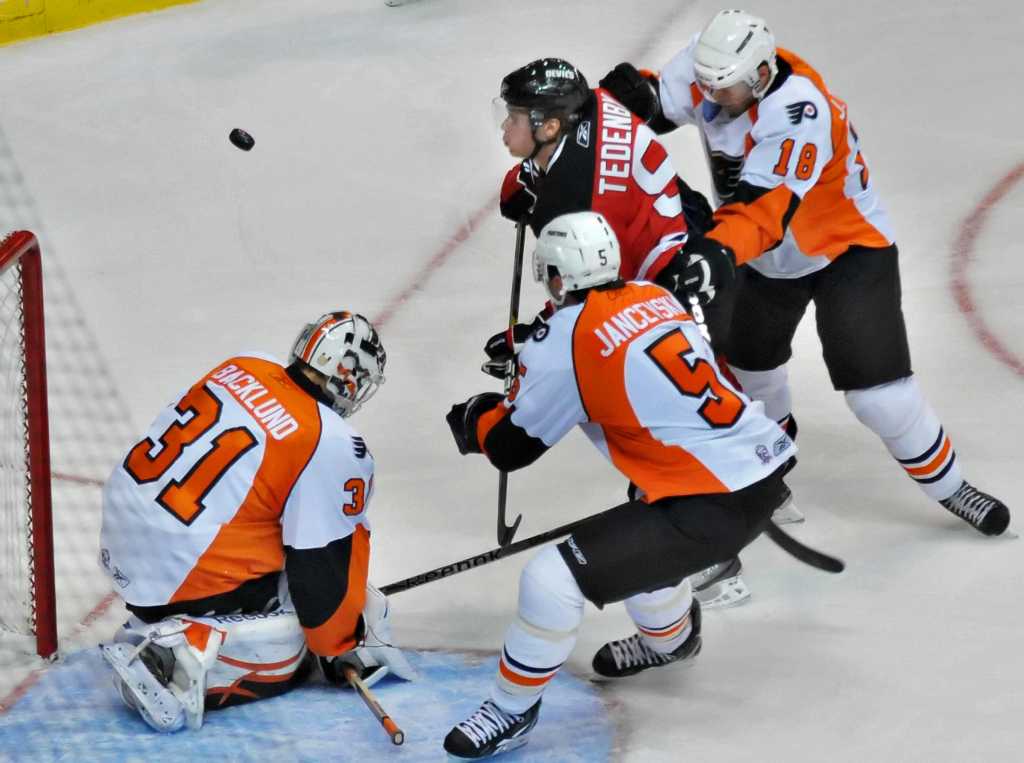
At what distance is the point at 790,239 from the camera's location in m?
3.86

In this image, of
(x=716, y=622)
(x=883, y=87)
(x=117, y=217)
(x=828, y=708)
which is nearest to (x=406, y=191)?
(x=117, y=217)

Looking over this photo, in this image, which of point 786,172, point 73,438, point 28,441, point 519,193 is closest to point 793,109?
point 786,172

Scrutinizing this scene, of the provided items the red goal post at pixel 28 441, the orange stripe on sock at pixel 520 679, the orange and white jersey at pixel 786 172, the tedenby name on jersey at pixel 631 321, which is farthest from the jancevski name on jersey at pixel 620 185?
the red goal post at pixel 28 441

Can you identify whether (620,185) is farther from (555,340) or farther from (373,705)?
(373,705)

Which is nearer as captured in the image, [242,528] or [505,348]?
[242,528]

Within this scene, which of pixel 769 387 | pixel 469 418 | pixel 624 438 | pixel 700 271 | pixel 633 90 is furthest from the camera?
pixel 769 387

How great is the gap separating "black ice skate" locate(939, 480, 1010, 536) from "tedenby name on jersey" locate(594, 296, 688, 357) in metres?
1.29

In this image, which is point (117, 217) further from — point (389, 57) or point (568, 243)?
point (568, 243)

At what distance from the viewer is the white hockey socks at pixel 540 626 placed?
307 centimetres

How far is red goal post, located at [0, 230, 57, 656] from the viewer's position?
3426 millimetres

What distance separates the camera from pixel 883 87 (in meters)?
6.38

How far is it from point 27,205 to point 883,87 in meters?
3.36

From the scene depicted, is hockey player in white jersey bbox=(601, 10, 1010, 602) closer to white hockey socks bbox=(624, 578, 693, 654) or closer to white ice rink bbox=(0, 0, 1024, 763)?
white ice rink bbox=(0, 0, 1024, 763)

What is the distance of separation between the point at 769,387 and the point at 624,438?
3.89 feet
